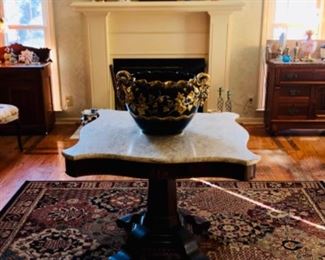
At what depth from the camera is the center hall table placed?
187 centimetres

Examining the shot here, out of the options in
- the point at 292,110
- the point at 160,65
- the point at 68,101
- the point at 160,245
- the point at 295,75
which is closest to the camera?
the point at 160,245

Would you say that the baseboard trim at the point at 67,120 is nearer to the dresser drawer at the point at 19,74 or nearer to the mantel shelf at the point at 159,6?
the dresser drawer at the point at 19,74

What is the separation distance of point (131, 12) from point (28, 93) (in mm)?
1397

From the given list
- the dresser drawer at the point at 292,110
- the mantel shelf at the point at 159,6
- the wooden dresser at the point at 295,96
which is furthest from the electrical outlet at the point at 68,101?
the dresser drawer at the point at 292,110

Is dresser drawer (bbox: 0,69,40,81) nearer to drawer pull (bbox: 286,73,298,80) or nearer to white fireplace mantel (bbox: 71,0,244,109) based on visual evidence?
white fireplace mantel (bbox: 71,0,244,109)

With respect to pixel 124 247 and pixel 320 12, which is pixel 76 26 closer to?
pixel 320 12

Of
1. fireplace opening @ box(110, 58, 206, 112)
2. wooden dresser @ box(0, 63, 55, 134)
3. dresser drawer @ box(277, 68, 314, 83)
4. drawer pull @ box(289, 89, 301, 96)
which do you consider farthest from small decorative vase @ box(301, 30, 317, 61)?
wooden dresser @ box(0, 63, 55, 134)

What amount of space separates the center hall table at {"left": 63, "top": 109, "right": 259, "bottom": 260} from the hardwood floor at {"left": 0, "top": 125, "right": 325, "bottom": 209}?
1112 mm

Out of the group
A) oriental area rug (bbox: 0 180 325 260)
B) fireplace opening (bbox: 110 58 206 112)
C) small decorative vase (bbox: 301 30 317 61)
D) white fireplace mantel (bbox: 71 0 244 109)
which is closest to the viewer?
oriental area rug (bbox: 0 180 325 260)

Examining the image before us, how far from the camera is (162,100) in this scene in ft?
6.61

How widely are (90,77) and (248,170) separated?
319 cm

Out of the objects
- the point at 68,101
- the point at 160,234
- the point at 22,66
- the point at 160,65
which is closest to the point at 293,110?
the point at 160,65

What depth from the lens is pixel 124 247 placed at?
2270 millimetres

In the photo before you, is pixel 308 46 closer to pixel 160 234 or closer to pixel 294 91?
pixel 294 91
